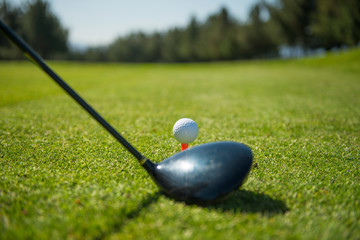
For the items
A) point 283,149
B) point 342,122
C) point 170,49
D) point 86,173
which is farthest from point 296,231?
point 170,49

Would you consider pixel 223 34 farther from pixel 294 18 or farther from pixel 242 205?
pixel 242 205

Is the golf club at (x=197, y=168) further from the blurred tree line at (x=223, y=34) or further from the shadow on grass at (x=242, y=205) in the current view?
the blurred tree line at (x=223, y=34)

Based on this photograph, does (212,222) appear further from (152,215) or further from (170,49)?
(170,49)

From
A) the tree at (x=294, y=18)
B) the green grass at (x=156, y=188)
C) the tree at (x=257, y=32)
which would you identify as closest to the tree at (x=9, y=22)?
the tree at (x=257, y=32)

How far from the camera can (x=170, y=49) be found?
72938 mm

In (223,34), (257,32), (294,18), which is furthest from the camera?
(223,34)

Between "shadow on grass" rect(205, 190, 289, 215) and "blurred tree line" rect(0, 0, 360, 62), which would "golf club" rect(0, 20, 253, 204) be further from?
"blurred tree line" rect(0, 0, 360, 62)

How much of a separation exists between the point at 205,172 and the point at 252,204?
1.54 feet

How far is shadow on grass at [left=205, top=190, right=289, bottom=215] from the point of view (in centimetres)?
174

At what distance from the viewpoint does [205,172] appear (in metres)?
1.77

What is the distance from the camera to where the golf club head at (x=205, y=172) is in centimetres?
173

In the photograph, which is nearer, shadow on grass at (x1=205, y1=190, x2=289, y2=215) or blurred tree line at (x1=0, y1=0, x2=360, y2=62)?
shadow on grass at (x1=205, y1=190, x2=289, y2=215)

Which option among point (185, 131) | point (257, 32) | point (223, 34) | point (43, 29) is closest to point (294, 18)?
point (257, 32)

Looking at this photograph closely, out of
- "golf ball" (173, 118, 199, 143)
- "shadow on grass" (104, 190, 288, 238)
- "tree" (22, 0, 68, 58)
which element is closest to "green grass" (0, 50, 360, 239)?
"shadow on grass" (104, 190, 288, 238)
